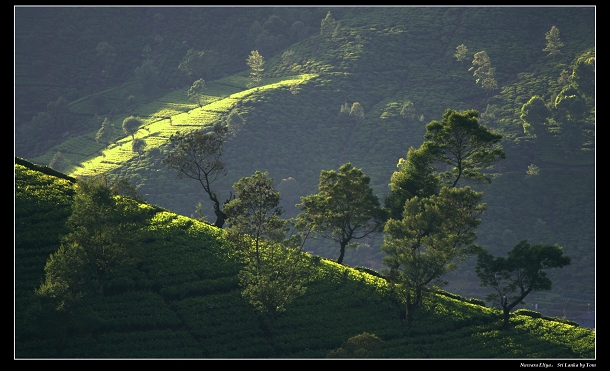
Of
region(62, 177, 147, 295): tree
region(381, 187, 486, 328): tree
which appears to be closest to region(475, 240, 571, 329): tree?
region(381, 187, 486, 328): tree

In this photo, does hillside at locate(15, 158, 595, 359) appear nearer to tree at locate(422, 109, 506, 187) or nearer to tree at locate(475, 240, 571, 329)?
tree at locate(475, 240, 571, 329)

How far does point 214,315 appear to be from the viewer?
56531 millimetres

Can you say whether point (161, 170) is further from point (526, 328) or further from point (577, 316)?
point (526, 328)

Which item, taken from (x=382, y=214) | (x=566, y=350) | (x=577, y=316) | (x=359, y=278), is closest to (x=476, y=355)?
(x=566, y=350)

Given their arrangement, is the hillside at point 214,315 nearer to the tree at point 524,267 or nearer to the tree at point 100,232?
the tree at point 100,232

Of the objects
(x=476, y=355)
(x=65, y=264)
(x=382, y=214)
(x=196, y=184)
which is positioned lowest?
(x=476, y=355)

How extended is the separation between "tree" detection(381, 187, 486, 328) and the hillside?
148 inches

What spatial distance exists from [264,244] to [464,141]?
81.9 feet

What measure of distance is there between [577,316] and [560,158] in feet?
226

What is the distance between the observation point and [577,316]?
137 meters

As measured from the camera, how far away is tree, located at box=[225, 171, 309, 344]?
55.2m

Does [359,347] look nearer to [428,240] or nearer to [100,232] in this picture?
[428,240]

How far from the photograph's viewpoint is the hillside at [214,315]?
171 feet

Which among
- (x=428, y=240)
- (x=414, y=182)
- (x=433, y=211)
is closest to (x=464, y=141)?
(x=414, y=182)
